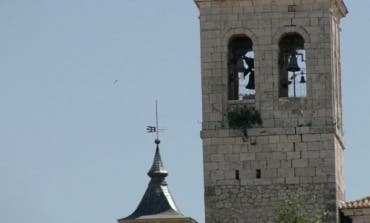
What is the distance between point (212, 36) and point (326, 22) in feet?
11.3

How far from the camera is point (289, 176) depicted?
96.1 metres

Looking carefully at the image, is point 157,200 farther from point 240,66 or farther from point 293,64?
point 293,64

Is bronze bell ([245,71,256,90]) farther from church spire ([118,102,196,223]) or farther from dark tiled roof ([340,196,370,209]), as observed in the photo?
church spire ([118,102,196,223])

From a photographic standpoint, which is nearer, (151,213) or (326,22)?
(326,22)

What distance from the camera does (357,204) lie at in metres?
95.9

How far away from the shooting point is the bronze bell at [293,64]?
96875 millimetres

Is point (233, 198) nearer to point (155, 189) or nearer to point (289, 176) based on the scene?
point (289, 176)

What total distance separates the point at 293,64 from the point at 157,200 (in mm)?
20470

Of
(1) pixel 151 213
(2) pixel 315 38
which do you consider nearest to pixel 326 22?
(2) pixel 315 38

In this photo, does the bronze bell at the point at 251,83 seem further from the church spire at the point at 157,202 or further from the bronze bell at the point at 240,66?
the church spire at the point at 157,202

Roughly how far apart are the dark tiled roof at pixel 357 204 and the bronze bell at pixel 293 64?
14.0ft

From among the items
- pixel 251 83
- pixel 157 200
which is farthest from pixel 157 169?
pixel 251 83

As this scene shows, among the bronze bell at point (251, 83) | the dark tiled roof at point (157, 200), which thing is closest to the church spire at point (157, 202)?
the dark tiled roof at point (157, 200)

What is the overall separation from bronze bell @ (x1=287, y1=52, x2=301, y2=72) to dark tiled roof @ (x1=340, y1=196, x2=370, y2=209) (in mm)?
4271
